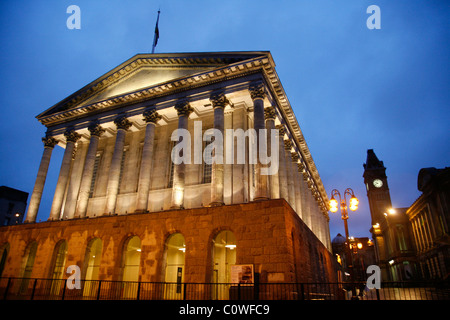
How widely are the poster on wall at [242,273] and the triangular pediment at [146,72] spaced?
610 inches

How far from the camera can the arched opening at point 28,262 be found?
24219 millimetres

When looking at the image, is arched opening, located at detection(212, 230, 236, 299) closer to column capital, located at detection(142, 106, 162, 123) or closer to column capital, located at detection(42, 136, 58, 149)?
column capital, located at detection(142, 106, 162, 123)

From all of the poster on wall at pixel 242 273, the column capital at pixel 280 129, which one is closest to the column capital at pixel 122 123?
the column capital at pixel 280 129

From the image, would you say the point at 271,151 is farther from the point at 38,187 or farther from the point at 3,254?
the point at 3,254

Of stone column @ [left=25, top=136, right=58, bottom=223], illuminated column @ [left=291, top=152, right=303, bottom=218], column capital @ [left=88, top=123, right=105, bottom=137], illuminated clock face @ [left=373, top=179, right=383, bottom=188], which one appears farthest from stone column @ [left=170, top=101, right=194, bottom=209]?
illuminated clock face @ [left=373, top=179, right=383, bottom=188]

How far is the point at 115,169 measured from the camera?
2494 cm

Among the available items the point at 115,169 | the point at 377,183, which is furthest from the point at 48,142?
the point at 377,183

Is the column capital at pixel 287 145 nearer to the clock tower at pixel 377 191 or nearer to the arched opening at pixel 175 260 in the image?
the arched opening at pixel 175 260

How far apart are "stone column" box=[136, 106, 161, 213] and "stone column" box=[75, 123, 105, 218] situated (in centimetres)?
575

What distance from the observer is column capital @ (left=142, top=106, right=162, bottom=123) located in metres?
25.7

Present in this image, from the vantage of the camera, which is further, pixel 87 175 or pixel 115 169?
pixel 87 175

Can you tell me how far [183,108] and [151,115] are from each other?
10.7 ft

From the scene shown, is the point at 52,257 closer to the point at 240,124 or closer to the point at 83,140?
the point at 83,140
